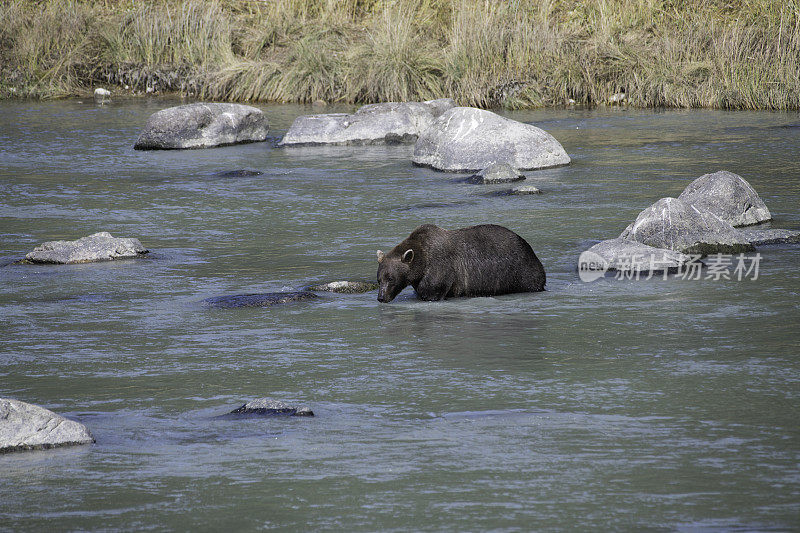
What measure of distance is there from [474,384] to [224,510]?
2.02 metres

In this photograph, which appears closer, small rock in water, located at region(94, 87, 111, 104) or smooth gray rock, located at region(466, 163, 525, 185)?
smooth gray rock, located at region(466, 163, 525, 185)

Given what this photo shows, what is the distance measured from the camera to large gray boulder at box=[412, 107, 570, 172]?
15602mm

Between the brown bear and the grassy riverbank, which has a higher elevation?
the grassy riverbank

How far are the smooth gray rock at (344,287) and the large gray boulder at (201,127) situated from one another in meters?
10.3

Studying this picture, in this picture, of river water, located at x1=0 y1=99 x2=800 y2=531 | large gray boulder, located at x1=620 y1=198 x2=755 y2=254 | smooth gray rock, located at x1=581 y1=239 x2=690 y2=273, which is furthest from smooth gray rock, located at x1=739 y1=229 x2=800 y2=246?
smooth gray rock, located at x1=581 y1=239 x2=690 y2=273

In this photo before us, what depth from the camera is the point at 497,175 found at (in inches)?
568

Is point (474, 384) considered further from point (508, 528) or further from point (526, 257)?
point (526, 257)

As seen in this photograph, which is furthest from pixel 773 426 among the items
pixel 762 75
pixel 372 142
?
pixel 762 75

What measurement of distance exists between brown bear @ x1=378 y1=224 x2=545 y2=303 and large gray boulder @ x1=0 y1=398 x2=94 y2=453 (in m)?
3.34

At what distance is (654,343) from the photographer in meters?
6.97

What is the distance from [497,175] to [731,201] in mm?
3791

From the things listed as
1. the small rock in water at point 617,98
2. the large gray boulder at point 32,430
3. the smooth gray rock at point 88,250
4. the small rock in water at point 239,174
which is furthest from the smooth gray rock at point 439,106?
the large gray boulder at point 32,430
